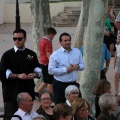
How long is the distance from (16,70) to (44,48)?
383 centimetres

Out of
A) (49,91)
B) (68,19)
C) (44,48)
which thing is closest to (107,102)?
(49,91)

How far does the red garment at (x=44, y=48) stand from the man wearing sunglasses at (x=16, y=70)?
356 cm

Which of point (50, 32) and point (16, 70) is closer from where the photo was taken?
point (16, 70)

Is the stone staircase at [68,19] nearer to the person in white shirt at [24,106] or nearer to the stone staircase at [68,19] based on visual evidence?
the stone staircase at [68,19]

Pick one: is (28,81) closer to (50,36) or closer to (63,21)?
(50,36)

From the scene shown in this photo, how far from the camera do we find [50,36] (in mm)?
12672

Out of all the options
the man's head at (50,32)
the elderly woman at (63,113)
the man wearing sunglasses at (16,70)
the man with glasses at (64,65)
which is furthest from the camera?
the man's head at (50,32)

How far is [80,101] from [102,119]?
392 mm

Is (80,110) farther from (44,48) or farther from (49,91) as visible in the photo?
(44,48)

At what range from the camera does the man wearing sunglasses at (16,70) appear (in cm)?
888

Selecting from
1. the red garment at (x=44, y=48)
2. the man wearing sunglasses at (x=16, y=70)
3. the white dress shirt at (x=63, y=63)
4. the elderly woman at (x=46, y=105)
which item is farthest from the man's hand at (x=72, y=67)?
the red garment at (x=44, y=48)

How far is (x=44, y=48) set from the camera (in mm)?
12742

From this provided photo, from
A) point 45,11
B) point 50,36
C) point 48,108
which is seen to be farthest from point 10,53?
point 45,11

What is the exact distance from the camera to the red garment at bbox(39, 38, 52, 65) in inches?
498
